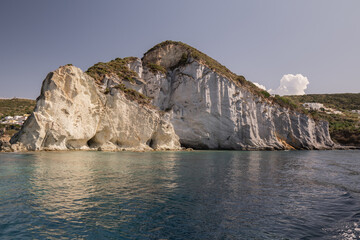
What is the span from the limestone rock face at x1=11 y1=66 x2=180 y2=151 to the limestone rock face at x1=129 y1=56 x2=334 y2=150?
6.91 meters

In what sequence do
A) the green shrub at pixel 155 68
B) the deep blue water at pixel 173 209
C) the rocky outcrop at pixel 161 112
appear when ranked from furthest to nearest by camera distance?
1. the green shrub at pixel 155 68
2. the rocky outcrop at pixel 161 112
3. the deep blue water at pixel 173 209

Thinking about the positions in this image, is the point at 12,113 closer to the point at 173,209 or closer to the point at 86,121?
the point at 86,121

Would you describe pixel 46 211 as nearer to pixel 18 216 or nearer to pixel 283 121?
pixel 18 216

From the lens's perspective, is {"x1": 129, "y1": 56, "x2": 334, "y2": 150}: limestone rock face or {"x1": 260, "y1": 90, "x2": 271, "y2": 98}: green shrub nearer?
{"x1": 129, "y1": 56, "x2": 334, "y2": 150}: limestone rock face

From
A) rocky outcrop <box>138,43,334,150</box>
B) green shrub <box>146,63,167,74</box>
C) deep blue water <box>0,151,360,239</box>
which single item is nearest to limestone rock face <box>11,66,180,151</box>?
rocky outcrop <box>138,43,334,150</box>

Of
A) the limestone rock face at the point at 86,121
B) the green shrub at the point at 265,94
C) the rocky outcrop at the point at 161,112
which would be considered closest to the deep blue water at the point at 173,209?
the limestone rock face at the point at 86,121

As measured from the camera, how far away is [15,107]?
3374 inches

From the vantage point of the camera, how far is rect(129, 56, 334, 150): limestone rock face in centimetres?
4897

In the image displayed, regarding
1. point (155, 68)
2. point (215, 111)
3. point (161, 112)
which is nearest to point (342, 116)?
point (215, 111)

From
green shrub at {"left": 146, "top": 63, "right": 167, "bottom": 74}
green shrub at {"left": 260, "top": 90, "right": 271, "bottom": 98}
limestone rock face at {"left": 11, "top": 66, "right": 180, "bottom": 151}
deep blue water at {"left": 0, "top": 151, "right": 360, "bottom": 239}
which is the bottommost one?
deep blue water at {"left": 0, "top": 151, "right": 360, "bottom": 239}

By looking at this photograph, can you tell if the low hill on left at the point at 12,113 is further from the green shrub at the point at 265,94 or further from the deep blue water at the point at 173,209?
the green shrub at the point at 265,94

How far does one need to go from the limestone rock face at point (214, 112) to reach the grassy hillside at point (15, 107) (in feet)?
182

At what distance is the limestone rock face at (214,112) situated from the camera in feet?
161

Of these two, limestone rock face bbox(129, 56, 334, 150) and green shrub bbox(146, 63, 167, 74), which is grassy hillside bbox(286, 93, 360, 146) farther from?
green shrub bbox(146, 63, 167, 74)
